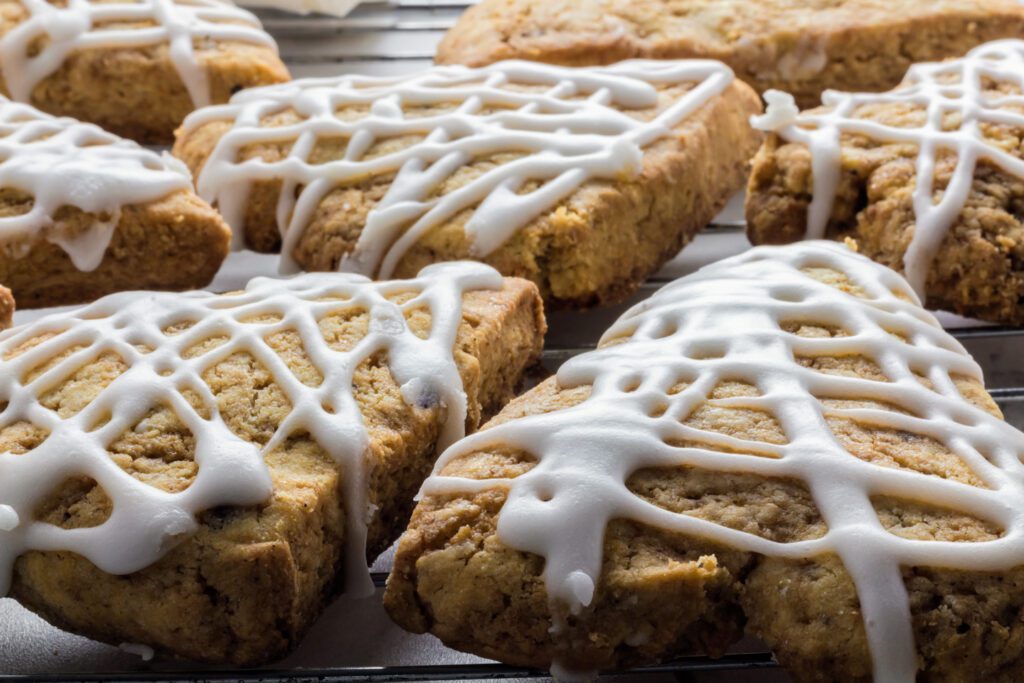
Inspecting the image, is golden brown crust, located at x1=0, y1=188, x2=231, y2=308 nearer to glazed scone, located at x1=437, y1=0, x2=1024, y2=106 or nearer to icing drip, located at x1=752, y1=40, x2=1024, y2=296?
glazed scone, located at x1=437, y1=0, x2=1024, y2=106

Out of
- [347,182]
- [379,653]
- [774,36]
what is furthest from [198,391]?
[774,36]

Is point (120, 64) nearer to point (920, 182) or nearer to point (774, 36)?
point (774, 36)

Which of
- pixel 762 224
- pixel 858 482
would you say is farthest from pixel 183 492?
pixel 762 224

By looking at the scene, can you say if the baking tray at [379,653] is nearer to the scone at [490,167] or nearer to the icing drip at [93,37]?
the scone at [490,167]

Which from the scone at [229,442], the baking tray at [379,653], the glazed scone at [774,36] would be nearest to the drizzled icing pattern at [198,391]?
the scone at [229,442]

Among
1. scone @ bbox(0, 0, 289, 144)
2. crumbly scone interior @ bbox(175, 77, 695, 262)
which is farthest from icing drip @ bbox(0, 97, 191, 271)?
scone @ bbox(0, 0, 289, 144)
